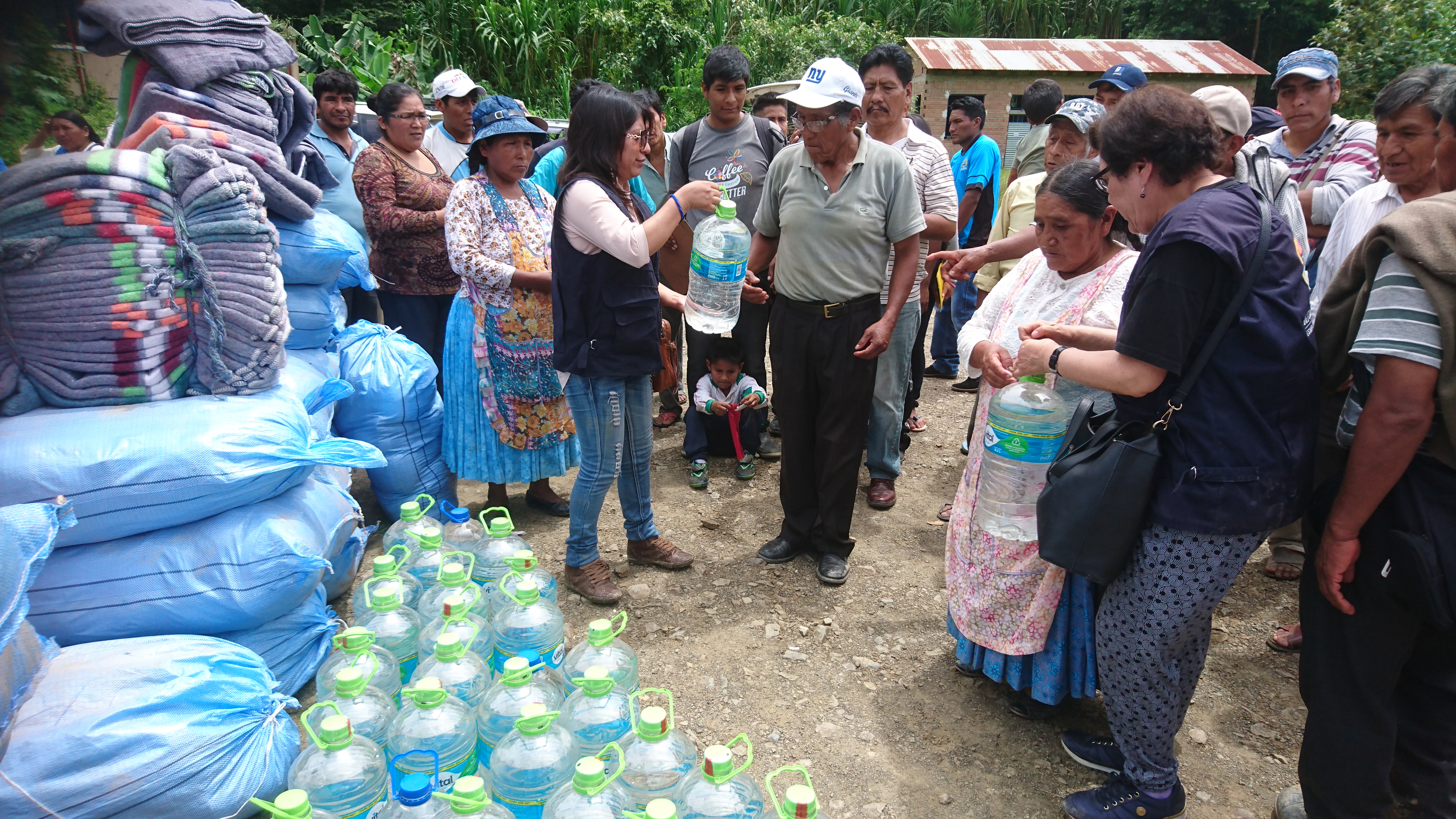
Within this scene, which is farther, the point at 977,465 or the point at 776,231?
the point at 776,231

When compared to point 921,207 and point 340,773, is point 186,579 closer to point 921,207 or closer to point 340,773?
point 340,773

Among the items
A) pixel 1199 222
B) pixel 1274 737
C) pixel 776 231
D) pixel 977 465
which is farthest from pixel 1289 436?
pixel 776 231

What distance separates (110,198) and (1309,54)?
4.98 m

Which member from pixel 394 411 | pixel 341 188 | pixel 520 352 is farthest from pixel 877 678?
pixel 341 188

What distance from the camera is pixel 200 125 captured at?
274cm

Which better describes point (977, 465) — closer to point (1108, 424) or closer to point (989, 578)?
point (989, 578)

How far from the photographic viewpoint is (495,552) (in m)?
2.90

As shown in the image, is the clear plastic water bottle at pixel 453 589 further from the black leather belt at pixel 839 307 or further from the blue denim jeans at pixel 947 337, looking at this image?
the blue denim jeans at pixel 947 337

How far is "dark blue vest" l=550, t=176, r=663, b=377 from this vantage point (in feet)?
10.5

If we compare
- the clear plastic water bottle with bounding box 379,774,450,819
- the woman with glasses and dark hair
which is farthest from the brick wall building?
the clear plastic water bottle with bounding box 379,774,450,819

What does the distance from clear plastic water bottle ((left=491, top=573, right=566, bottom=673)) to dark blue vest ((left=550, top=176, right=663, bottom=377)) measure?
3.79 ft

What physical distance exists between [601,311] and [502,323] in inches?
31.1

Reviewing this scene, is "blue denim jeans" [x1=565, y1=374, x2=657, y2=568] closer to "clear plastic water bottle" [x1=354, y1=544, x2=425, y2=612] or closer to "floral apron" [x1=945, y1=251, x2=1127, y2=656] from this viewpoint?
"clear plastic water bottle" [x1=354, y1=544, x2=425, y2=612]

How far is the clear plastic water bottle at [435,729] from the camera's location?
181 cm
